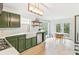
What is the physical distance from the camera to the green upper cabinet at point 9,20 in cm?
219

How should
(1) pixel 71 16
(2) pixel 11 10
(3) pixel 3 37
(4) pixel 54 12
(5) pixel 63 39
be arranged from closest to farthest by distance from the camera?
(3) pixel 3 37, (2) pixel 11 10, (1) pixel 71 16, (4) pixel 54 12, (5) pixel 63 39

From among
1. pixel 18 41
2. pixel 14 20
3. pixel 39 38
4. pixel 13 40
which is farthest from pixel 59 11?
pixel 13 40

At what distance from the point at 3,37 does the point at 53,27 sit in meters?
1.45

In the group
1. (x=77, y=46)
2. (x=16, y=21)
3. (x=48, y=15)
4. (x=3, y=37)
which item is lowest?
(x=77, y=46)

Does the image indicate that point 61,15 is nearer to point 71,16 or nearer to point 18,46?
point 71,16

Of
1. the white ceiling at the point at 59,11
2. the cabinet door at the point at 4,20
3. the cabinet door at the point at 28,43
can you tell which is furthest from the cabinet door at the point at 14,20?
the white ceiling at the point at 59,11

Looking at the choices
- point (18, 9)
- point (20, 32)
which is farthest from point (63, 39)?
point (18, 9)

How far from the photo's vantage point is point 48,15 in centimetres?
312

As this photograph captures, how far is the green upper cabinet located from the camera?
2189 millimetres

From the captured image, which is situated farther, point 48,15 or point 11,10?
point 48,15

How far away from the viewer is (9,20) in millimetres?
2361

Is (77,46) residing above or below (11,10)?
below

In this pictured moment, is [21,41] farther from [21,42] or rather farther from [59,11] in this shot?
[59,11]

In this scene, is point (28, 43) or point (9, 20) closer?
point (9, 20)
